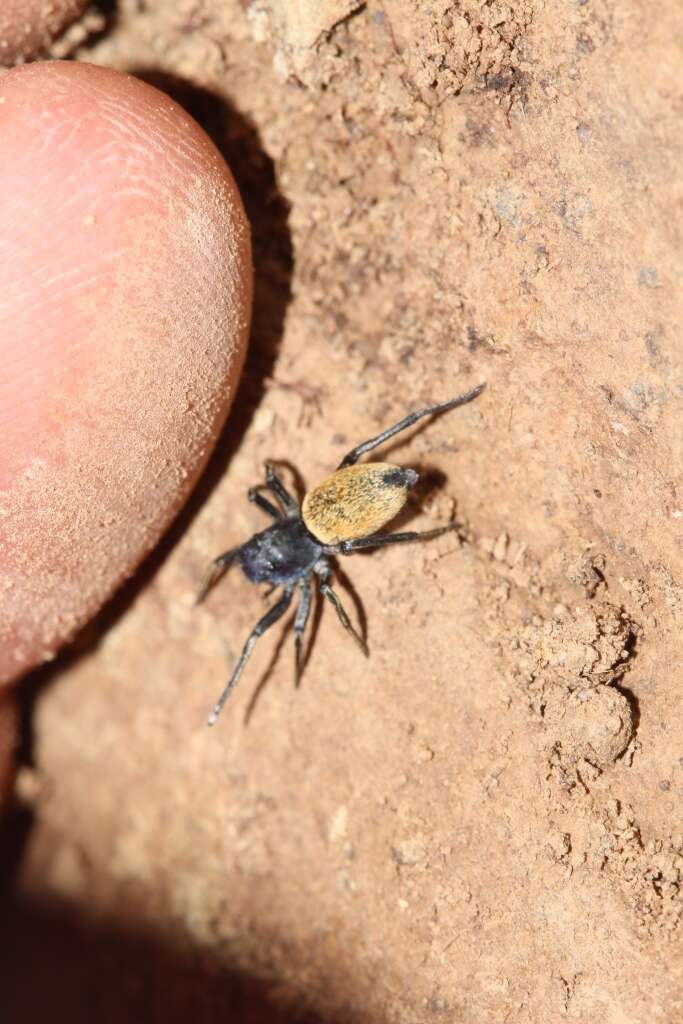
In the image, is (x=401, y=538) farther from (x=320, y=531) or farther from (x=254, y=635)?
(x=254, y=635)

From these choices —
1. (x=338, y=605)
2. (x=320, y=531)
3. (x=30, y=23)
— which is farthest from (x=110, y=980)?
(x=30, y=23)

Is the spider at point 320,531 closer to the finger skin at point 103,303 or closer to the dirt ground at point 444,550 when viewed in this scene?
the dirt ground at point 444,550

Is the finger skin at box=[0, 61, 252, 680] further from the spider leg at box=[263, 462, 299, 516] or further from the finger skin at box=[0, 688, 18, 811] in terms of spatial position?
the finger skin at box=[0, 688, 18, 811]

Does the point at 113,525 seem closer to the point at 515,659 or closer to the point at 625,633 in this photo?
the point at 515,659

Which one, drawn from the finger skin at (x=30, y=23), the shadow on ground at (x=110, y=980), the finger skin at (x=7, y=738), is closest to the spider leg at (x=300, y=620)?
the shadow on ground at (x=110, y=980)

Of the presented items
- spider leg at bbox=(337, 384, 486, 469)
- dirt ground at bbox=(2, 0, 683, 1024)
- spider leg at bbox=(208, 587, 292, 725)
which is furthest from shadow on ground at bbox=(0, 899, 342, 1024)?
spider leg at bbox=(337, 384, 486, 469)

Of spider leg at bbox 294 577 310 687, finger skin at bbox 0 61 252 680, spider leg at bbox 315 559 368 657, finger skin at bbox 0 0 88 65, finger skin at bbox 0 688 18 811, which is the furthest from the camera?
finger skin at bbox 0 688 18 811

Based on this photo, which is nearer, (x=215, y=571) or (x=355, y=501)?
(x=355, y=501)

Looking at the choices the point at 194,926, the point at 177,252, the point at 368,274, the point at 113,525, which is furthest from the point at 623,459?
the point at 194,926
